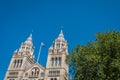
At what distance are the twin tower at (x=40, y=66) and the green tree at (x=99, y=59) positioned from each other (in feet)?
96.9

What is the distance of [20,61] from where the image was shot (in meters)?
65.8

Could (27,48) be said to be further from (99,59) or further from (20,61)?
(99,59)

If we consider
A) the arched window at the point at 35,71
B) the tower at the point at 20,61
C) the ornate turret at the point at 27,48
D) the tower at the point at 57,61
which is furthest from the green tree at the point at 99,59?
the ornate turret at the point at 27,48

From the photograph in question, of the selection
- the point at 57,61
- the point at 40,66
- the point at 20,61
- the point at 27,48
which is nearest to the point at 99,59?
the point at 57,61

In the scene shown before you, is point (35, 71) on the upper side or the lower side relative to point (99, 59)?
upper

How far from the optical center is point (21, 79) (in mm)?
60875

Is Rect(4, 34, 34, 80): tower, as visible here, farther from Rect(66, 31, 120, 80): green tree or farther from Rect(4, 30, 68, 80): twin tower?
Rect(66, 31, 120, 80): green tree

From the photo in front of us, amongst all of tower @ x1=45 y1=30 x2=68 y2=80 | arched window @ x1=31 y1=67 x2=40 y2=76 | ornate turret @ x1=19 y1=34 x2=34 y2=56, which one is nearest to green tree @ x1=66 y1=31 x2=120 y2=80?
tower @ x1=45 y1=30 x2=68 y2=80

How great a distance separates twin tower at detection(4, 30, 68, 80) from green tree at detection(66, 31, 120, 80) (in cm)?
2953

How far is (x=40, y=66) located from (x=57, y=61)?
5385mm

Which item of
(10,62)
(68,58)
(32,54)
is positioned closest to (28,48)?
(32,54)

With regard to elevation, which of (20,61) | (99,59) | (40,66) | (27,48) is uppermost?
(27,48)

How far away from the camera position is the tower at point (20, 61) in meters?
61.9

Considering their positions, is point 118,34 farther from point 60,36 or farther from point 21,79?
point 60,36
